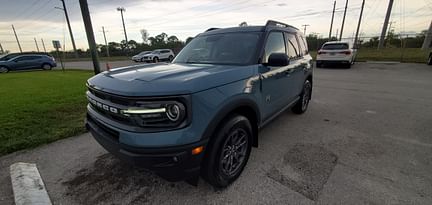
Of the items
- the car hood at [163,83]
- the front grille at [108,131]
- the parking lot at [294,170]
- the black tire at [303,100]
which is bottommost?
the parking lot at [294,170]

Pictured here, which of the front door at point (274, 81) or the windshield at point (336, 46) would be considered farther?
the windshield at point (336, 46)

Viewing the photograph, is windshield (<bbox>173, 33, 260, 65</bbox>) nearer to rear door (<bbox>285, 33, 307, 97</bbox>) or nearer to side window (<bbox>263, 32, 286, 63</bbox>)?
side window (<bbox>263, 32, 286, 63</bbox>)

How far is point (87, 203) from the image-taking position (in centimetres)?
212

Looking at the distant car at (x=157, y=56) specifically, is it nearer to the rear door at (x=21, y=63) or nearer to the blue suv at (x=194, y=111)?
the rear door at (x=21, y=63)

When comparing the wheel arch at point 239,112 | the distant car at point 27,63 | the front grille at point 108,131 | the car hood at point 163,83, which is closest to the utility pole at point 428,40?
the wheel arch at point 239,112

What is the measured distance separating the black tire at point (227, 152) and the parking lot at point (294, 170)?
0.52 ft

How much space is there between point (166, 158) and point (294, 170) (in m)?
1.75

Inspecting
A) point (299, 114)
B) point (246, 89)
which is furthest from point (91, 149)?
point (299, 114)

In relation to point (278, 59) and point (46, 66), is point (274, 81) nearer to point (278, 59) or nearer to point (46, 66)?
point (278, 59)

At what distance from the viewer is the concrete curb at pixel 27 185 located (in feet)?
7.07

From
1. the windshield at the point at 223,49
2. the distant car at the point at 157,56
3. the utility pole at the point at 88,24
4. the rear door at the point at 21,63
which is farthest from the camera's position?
the distant car at the point at 157,56

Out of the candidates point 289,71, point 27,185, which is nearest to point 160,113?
point 27,185

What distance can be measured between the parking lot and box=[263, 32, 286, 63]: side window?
1469mm

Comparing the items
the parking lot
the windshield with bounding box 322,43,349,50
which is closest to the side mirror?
the parking lot
